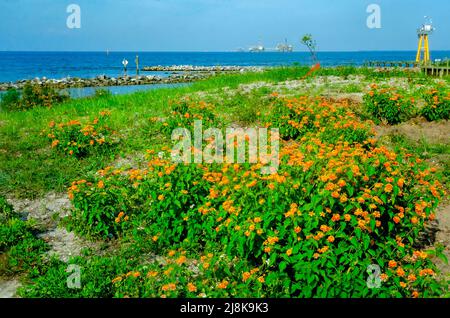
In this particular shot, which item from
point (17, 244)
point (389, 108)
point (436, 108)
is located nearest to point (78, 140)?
point (17, 244)

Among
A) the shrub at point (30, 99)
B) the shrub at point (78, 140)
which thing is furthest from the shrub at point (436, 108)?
the shrub at point (30, 99)

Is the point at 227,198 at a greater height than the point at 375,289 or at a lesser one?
greater

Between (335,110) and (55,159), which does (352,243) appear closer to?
(335,110)

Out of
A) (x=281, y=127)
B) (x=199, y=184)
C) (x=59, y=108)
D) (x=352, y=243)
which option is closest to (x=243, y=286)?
(x=352, y=243)

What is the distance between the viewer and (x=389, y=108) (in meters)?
8.82

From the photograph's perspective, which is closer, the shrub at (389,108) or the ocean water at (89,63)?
the shrub at (389,108)

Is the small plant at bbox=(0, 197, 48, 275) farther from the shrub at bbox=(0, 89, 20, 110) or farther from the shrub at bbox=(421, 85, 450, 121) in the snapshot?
the shrub at bbox=(0, 89, 20, 110)

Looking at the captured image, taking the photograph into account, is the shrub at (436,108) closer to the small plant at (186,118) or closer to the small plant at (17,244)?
the small plant at (186,118)

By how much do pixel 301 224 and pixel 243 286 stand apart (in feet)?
2.48

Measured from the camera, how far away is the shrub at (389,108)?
28.9ft

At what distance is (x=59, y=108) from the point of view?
12.3 metres

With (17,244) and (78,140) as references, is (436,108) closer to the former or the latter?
(78,140)

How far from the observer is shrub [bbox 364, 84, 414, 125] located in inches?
347

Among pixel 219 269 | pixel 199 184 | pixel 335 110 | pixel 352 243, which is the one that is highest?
pixel 335 110
